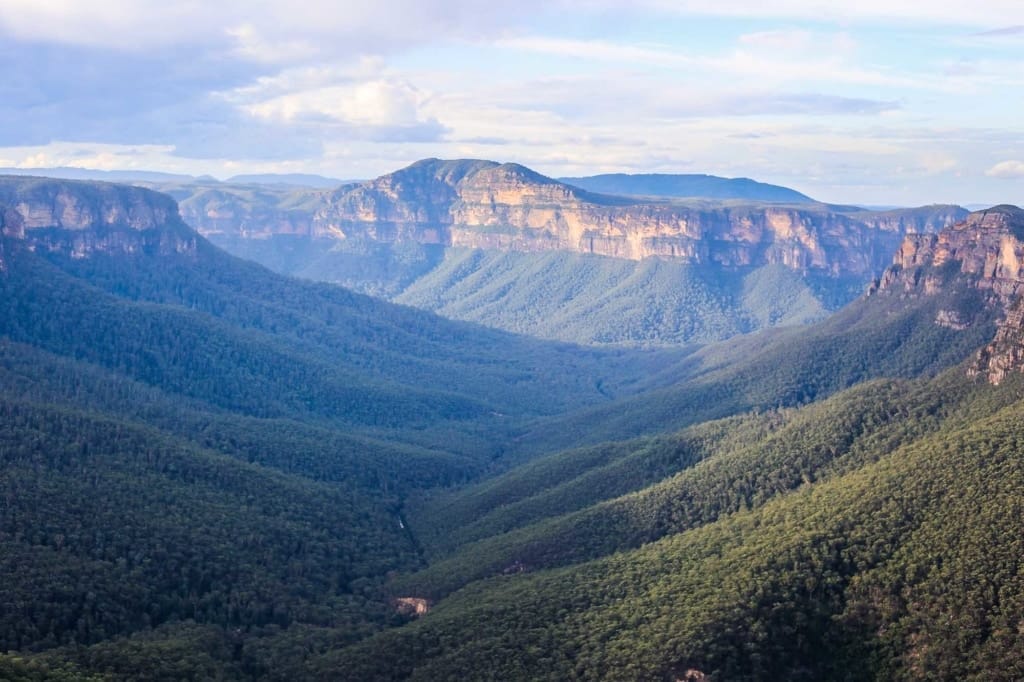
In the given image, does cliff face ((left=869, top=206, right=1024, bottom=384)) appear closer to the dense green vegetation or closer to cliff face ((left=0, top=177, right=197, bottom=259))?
the dense green vegetation

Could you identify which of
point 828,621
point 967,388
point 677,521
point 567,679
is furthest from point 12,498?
point 967,388

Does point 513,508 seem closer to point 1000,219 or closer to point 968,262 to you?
point 968,262

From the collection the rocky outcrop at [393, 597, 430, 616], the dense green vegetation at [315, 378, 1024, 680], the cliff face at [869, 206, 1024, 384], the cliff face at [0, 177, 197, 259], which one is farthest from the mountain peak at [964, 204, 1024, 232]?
the cliff face at [0, 177, 197, 259]

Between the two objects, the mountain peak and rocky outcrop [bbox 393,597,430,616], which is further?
the mountain peak

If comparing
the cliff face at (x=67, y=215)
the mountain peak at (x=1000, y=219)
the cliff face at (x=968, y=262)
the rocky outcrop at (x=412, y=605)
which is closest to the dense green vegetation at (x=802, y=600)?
the rocky outcrop at (x=412, y=605)

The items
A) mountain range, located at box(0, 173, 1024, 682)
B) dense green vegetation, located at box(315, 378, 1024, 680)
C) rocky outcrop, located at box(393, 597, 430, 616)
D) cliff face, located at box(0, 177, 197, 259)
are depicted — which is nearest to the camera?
dense green vegetation, located at box(315, 378, 1024, 680)

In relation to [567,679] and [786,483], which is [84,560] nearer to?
[567,679]

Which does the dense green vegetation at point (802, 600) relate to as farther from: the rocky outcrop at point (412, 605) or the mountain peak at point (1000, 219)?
the mountain peak at point (1000, 219)
